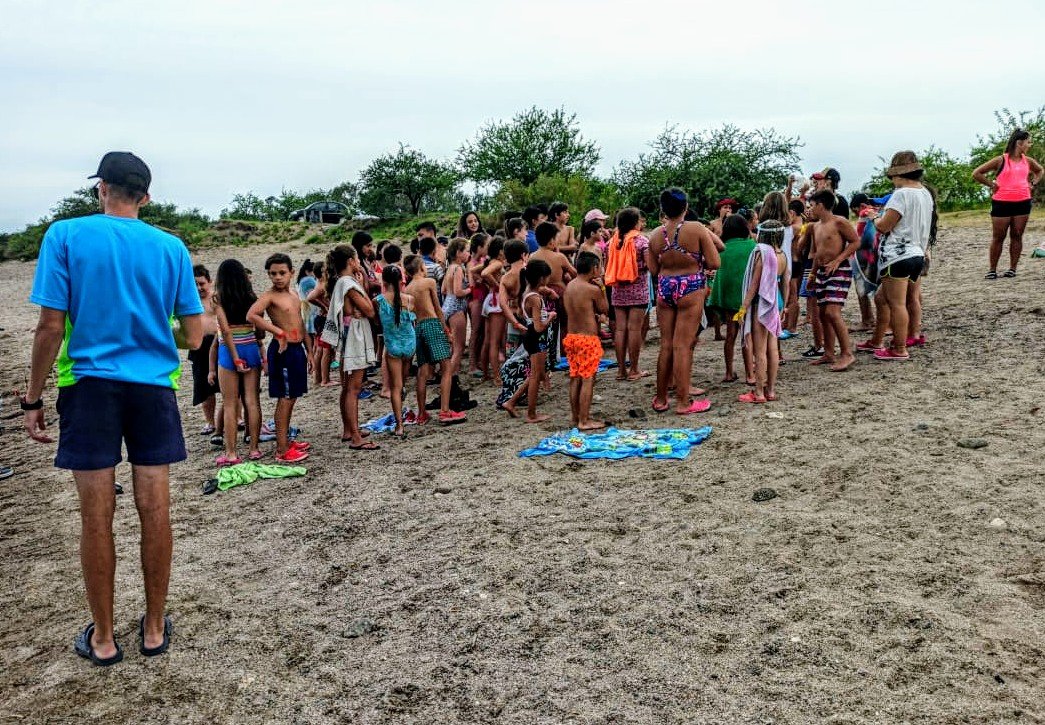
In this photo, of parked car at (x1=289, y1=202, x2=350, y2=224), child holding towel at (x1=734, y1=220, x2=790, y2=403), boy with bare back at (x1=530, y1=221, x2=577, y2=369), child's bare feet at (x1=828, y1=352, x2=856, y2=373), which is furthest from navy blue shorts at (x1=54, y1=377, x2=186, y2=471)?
parked car at (x1=289, y1=202, x2=350, y2=224)

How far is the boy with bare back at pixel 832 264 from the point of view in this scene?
25.4ft

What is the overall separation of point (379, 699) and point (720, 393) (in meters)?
5.30

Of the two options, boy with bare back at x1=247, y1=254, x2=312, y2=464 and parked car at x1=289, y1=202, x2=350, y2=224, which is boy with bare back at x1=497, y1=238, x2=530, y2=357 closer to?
boy with bare back at x1=247, y1=254, x2=312, y2=464

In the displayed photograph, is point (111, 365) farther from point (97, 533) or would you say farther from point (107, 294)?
point (97, 533)

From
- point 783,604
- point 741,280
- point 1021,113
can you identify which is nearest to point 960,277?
point 741,280

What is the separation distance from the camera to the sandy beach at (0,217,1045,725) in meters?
3.35

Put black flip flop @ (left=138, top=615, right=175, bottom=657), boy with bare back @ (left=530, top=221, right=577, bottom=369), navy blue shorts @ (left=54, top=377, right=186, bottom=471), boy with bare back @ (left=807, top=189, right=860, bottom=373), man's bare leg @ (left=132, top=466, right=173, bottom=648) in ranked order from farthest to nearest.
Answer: boy with bare back @ (left=530, top=221, right=577, bottom=369) → boy with bare back @ (left=807, top=189, right=860, bottom=373) → black flip flop @ (left=138, top=615, right=175, bottom=657) → man's bare leg @ (left=132, top=466, right=173, bottom=648) → navy blue shorts @ (left=54, top=377, right=186, bottom=471)

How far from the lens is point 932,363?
776 centimetres

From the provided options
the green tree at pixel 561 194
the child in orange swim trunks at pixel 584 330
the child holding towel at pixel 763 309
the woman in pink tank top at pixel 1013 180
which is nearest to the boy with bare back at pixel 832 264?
the child holding towel at pixel 763 309

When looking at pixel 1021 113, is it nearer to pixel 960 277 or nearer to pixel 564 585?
pixel 960 277

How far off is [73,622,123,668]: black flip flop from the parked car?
116 feet

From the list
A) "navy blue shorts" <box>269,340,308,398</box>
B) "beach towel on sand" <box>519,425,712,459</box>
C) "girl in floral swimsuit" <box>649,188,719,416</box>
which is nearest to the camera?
"beach towel on sand" <box>519,425,712,459</box>

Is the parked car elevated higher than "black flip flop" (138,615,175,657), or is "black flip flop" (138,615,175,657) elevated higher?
the parked car

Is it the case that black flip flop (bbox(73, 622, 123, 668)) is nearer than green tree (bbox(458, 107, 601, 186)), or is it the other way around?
black flip flop (bbox(73, 622, 123, 668))
